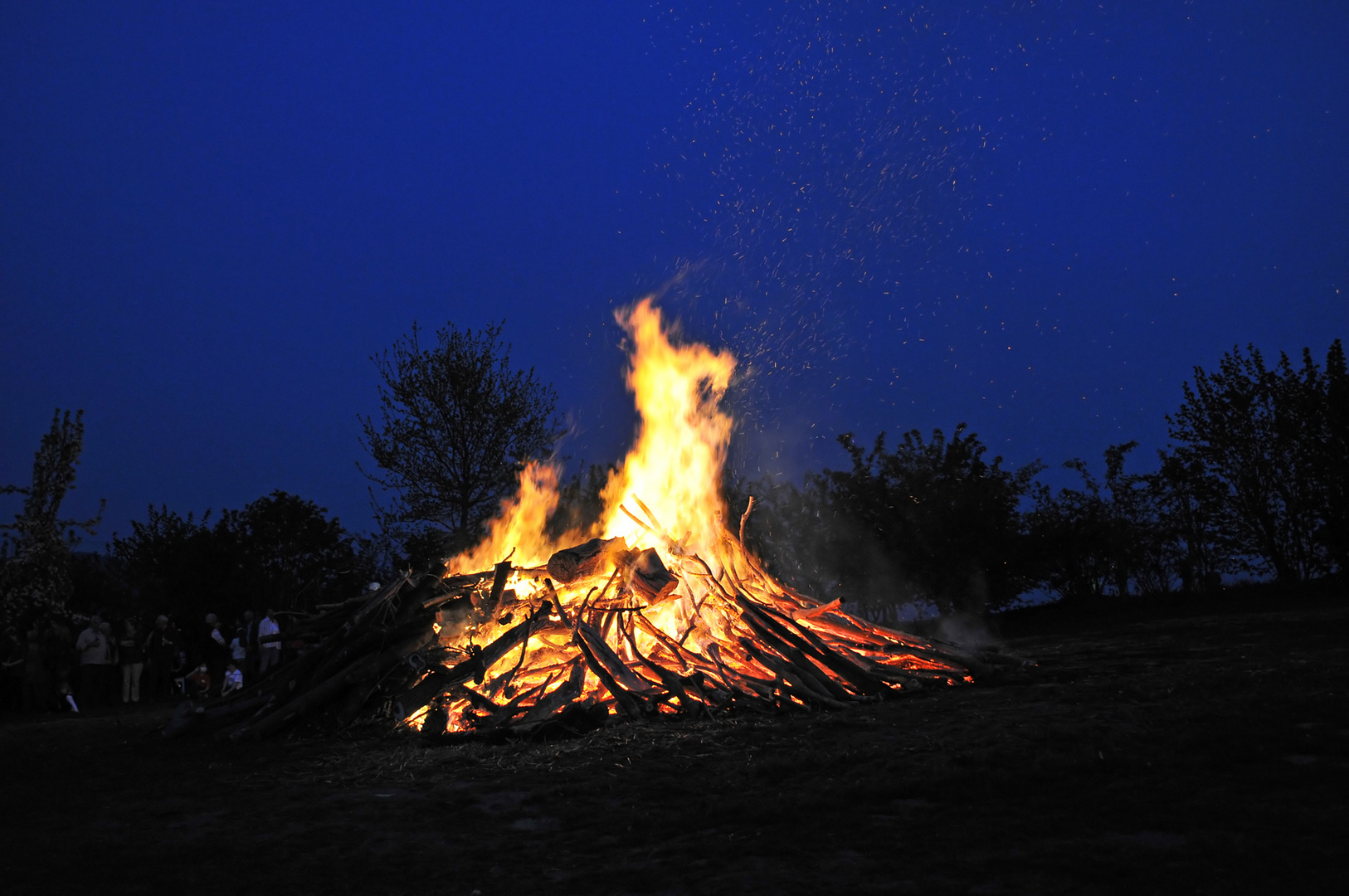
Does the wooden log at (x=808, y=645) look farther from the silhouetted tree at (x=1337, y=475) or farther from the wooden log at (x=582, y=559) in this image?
the silhouetted tree at (x=1337, y=475)

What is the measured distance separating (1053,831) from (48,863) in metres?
4.93

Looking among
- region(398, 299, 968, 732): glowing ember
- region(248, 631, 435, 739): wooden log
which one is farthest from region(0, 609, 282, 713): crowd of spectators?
region(398, 299, 968, 732): glowing ember

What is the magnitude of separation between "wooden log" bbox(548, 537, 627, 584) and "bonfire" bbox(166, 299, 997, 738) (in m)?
0.02

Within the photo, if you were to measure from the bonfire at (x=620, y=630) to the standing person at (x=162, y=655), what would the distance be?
29.9 ft

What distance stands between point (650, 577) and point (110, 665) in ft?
39.8

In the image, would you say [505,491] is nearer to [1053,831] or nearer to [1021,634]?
[1021,634]

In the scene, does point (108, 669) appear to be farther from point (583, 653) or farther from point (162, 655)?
point (583, 653)

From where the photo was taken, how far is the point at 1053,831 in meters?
3.90

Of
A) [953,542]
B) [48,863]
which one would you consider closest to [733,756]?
[48,863]

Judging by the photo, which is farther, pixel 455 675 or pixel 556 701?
pixel 455 675

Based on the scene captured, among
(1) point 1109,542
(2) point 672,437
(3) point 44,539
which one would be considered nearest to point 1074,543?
(1) point 1109,542

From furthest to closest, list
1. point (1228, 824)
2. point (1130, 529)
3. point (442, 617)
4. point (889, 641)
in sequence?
point (1130, 529)
point (889, 641)
point (442, 617)
point (1228, 824)

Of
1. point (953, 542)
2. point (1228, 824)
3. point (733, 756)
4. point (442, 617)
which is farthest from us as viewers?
point (953, 542)

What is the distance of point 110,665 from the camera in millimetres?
15914
